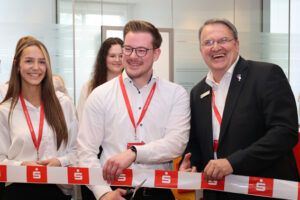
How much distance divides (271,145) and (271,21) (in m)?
7.58

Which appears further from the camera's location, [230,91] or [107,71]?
[107,71]

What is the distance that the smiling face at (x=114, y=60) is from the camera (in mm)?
5334

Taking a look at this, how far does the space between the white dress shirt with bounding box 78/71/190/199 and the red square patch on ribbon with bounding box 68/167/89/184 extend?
0.06 m

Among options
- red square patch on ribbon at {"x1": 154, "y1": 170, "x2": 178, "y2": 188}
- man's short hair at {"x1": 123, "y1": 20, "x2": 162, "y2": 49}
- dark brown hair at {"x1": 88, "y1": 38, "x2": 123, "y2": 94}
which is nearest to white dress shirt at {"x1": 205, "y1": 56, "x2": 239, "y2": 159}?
red square patch on ribbon at {"x1": 154, "y1": 170, "x2": 178, "y2": 188}

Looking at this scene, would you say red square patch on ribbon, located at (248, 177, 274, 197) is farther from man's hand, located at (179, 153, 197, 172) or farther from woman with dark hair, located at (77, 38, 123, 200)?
woman with dark hair, located at (77, 38, 123, 200)

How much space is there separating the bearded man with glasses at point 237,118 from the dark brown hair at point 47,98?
3.98 ft

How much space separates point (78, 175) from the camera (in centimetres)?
297

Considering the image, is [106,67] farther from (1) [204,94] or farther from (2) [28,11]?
(2) [28,11]

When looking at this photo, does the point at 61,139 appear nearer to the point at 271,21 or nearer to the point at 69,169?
the point at 69,169

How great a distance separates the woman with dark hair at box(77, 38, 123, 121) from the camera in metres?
5.34

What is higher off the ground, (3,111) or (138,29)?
(138,29)

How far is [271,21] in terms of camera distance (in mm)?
9328

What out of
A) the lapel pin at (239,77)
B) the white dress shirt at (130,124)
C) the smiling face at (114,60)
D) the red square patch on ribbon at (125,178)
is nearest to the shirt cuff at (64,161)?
the white dress shirt at (130,124)

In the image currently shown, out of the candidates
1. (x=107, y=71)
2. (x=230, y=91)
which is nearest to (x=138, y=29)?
(x=230, y=91)
